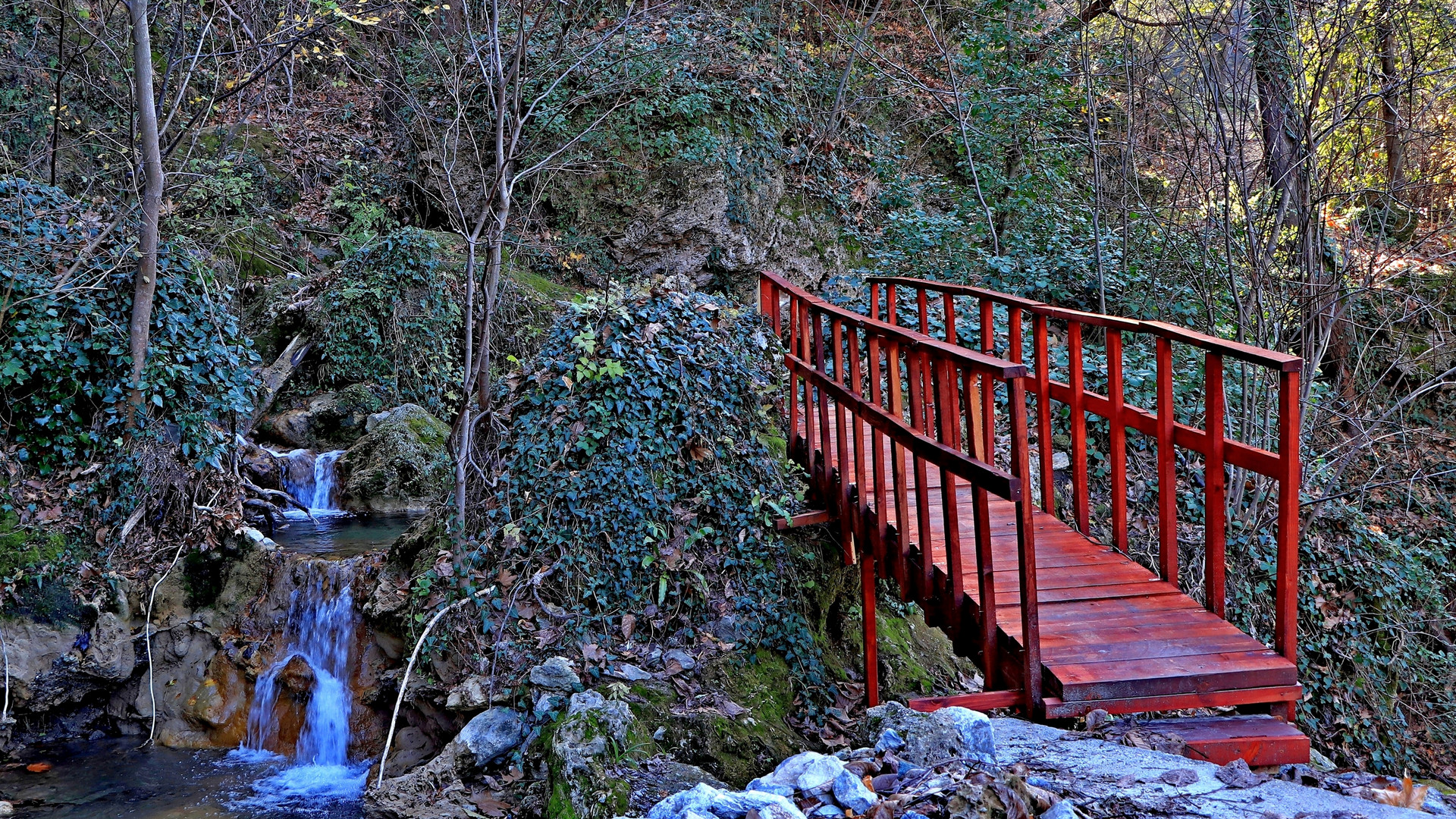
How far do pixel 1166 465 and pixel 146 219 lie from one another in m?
7.94

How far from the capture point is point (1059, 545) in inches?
201

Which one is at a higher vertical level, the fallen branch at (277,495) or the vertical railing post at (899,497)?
the vertical railing post at (899,497)

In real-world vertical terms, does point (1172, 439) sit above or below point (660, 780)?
above

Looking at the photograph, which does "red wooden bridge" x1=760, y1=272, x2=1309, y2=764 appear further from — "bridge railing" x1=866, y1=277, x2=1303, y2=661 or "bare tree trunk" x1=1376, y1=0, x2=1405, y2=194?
"bare tree trunk" x1=1376, y1=0, x2=1405, y2=194

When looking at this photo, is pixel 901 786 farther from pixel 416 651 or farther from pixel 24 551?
pixel 24 551

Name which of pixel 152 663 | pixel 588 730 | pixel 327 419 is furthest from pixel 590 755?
pixel 327 419

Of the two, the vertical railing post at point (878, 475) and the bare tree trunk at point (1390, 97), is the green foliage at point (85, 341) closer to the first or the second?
the vertical railing post at point (878, 475)

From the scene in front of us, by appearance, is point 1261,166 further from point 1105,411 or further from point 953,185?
point 953,185

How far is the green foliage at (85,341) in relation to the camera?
7.33 metres

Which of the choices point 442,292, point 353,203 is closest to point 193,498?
point 442,292

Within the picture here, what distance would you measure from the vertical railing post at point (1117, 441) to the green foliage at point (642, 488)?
2.21 meters

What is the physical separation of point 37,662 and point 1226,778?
25.8ft

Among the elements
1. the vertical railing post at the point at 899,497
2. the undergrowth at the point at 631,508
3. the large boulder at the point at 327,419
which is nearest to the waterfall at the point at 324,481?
the large boulder at the point at 327,419

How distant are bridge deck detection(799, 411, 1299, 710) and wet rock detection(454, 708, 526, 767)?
2601 millimetres
